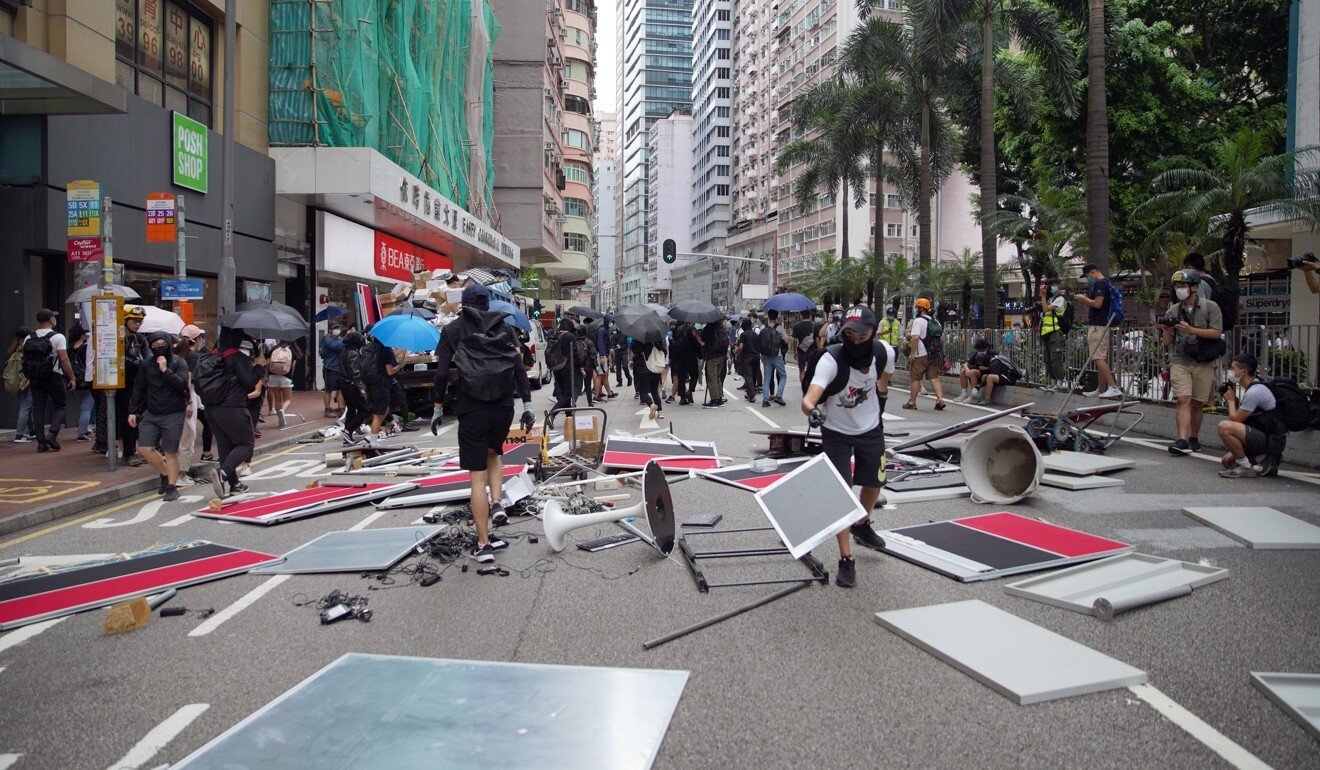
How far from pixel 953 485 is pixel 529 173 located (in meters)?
48.6

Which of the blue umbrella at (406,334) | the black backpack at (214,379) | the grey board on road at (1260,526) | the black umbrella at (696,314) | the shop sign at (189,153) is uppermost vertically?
the shop sign at (189,153)

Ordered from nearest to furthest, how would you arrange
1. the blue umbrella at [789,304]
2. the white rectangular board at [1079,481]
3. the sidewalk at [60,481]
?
the sidewalk at [60,481] < the white rectangular board at [1079,481] < the blue umbrella at [789,304]

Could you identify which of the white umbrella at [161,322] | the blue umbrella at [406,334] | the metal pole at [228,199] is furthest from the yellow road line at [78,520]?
the metal pole at [228,199]

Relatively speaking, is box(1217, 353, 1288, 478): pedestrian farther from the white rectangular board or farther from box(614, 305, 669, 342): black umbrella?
box(614, 305, 669, 342): black umbrella

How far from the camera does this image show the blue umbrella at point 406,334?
13.1 metres

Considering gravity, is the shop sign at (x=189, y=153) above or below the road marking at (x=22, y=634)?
above

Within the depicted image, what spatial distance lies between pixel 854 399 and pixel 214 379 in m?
Answer: 6.66

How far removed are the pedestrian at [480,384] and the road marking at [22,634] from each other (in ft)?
8.49

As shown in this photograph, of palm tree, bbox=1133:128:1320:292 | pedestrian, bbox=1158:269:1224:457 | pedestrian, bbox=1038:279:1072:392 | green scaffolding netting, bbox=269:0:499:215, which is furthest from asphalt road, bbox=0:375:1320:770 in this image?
green scaffolding netting, bbox=269:0:499:215

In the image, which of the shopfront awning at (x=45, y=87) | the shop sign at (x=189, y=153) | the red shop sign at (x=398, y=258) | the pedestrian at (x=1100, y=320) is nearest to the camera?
the shopfront awning at (x=45, y=87)

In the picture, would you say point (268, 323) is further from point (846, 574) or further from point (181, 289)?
point (846, 574)

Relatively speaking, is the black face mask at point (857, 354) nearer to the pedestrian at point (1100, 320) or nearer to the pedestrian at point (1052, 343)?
the pedestrian at point (1100, 320)

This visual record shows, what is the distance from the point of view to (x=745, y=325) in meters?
20.4

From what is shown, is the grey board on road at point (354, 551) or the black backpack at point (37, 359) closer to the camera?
the grey board on road at point (354, 551)
